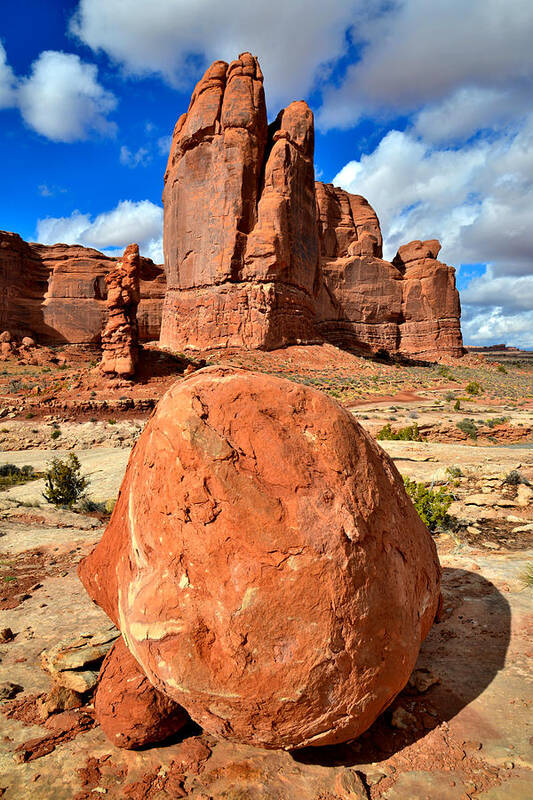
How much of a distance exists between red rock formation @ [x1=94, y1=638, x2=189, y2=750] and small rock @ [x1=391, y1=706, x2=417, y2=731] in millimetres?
1372

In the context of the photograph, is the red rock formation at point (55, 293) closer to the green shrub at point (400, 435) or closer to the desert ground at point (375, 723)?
the green shrub at point (400, 435)

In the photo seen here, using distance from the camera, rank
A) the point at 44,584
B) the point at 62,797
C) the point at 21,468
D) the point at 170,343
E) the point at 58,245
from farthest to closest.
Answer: the point at 58,245
the point at 170,343
the point at 21,468
the point at 44,584
the point at 62,797

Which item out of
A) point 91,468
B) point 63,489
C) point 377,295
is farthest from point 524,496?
point 377,295

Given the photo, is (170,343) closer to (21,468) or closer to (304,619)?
(21,468)

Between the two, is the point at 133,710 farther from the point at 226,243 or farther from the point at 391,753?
the point at 226,243

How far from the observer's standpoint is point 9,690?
322 centimetres

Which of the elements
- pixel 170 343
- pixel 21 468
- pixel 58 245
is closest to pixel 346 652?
pixel 21 468

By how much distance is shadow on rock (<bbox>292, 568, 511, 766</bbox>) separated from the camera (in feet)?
8.87

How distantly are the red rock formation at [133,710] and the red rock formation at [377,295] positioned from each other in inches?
2011

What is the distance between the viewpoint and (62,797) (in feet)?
7.53

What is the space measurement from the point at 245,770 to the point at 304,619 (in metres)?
0.98

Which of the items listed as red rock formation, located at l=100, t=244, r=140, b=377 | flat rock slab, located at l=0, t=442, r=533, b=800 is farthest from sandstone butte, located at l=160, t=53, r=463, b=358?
Answer: flat rock slab, located at l=0, t=442, r=533, b=800

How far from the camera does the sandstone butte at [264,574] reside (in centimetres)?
240

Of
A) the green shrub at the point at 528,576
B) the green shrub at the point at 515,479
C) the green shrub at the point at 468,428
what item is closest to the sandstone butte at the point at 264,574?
the green shrub at the point at 528,576
